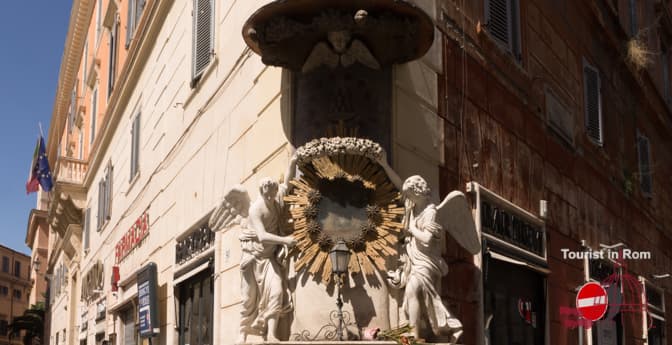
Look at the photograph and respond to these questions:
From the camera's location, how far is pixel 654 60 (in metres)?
21.7

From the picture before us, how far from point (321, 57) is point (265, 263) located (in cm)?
215

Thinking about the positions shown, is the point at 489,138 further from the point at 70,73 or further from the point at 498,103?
the point at 70,73

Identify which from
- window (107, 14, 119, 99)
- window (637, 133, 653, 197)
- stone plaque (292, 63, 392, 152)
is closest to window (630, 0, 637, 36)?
window (637, 133, 653, 197)

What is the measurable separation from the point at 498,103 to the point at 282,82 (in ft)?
11.0

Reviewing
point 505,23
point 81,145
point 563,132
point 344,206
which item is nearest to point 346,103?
point 344,206

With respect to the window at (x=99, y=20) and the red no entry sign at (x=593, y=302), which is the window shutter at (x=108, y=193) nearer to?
the window at (x=99, y=20)

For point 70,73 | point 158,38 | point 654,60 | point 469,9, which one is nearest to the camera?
point 469,9

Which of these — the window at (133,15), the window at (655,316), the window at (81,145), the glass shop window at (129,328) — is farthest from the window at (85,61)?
the window at (655,316)

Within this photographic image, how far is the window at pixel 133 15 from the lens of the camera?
1801cm

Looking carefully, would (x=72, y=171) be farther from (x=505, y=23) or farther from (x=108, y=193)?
(x=505, y=23)

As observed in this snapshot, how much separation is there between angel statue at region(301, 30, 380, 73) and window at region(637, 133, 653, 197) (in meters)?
12.2

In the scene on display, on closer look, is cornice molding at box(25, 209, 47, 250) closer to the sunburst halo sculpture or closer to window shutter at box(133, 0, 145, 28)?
window shutter at box(133, 0, 145, 28)

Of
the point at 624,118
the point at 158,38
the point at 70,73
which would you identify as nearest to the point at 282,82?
the point at 158,38

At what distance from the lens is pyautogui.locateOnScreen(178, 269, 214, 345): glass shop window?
451 inches
